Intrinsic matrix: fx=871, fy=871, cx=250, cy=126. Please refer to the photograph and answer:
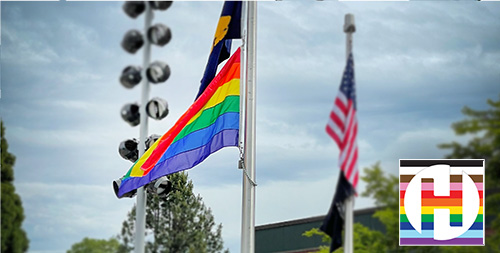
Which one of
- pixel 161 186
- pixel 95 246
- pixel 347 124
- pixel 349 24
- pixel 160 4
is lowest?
pixel 95 246

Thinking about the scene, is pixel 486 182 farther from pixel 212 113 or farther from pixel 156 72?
pixel 156 72

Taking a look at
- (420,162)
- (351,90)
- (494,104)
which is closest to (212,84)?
(351,90)

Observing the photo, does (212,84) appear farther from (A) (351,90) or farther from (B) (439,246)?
(B) (439,246)

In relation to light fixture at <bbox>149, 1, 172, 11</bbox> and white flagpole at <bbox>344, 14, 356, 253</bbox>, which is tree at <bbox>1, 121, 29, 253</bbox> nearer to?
light fixture at <bbox>149, 1, 172, 11</bbox>

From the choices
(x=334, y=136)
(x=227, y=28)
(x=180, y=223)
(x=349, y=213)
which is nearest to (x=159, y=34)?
(x=227, y=28)

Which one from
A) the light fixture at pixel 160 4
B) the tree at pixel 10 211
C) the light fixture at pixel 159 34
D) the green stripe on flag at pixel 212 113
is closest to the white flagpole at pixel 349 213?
the light fixture at pixel 159 34

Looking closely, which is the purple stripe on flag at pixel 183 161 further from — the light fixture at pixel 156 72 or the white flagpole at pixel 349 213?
the white flagpole at pixel 349 213

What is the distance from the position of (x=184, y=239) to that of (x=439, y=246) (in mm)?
6270

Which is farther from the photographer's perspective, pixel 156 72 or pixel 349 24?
pixel 156 72

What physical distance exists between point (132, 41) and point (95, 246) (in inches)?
413

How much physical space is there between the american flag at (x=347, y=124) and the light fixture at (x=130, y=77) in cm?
275

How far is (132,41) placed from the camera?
1166 cm

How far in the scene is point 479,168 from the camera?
55.6ft

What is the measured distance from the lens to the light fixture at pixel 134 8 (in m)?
11.9
